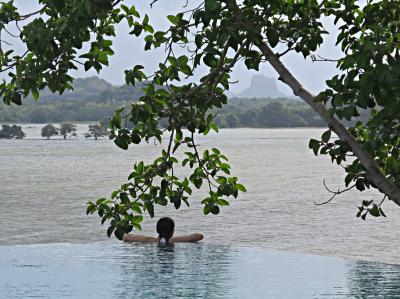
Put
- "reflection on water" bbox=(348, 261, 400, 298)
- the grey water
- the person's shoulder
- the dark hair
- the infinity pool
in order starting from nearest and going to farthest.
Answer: the infinity pool < "reflection on water" bbox=(348, 261, 400, 298) < the dark hair < the person's shoulder < the grey water

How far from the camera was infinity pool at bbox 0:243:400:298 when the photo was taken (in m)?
14.0

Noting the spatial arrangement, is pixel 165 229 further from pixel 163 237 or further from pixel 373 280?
pixel 373 280

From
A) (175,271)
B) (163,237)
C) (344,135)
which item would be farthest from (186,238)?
(344,135)

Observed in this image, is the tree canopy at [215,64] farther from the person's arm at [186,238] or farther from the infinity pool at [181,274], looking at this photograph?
the person's arm at [186,238]

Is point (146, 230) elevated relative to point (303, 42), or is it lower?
lower

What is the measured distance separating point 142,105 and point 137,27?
53.6 inches

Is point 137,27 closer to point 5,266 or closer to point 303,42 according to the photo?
point 303,42

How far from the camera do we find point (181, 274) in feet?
51.9

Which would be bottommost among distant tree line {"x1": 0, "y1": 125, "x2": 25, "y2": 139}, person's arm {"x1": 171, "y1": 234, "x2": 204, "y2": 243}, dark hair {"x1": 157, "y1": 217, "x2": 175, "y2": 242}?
distant tree line {"x1": 0, "y1": 125, "x2": 25, "y2": 139}

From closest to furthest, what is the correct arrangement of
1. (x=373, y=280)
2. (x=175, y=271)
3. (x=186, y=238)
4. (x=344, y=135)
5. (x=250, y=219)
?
A: 1. (x=344, y=135)
2. (x=373, y=280)
3. (x=175, y=271)
4. (x=186, y=238)
5. (x=250, y=219)

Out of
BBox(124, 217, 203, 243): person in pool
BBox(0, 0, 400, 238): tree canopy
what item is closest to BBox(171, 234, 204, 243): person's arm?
BBox(124, 217, 203, 243): person in pool

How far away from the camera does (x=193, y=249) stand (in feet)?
65.5

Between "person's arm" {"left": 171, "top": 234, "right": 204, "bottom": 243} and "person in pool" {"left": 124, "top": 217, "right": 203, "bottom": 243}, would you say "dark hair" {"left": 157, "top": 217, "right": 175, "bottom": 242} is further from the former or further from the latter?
"person's arm" {"left": 171, "top": 234, "right": 204, "bottom": 243}

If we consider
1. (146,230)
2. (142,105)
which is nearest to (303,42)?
(142,105)
